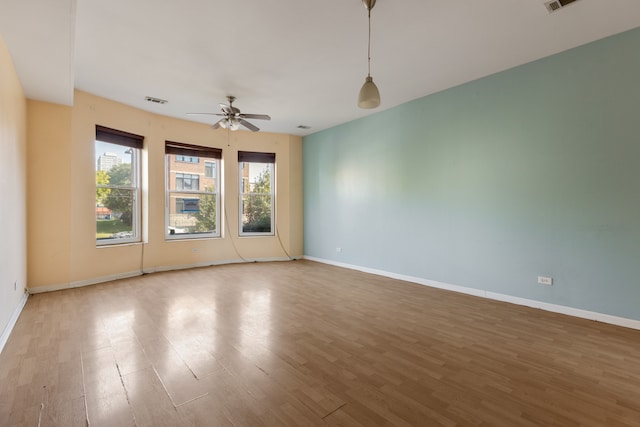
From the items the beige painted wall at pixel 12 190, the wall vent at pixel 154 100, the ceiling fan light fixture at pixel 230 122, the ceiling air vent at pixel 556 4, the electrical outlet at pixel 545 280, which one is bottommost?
the electrical outlet at pixel 545 280

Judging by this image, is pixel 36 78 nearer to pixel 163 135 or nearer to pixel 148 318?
pixel 163 135

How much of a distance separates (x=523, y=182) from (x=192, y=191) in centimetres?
598

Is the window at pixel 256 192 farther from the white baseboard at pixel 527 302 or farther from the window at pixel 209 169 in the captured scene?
the white baseboard at pixel 527 302

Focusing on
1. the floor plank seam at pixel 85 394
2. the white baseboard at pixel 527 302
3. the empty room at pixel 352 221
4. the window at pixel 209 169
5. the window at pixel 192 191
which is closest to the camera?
the floor plank seam at pixel 85 394

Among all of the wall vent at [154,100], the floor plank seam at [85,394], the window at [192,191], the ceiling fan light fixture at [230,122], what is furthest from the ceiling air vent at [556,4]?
the window at [192,191]

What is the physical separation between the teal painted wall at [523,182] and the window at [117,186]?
14.7 feet

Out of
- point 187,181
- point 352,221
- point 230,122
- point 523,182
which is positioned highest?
point 230,122

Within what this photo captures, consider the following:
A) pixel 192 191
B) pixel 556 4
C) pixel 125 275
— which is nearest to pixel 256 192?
pixel 192 191

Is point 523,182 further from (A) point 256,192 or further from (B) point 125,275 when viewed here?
(B) point 125,275

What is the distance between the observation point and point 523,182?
12.6 feet

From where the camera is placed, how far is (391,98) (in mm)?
4914

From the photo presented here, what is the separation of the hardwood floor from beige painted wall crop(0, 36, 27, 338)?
0.38 m

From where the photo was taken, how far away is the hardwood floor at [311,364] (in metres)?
1.79

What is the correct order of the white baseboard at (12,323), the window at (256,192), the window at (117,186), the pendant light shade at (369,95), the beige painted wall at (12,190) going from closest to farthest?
1. the pendant light shade at (369,95)
2. the white baseboard at (12,323)
3. the beige painted wall at (12,190)
4. the window at (117,186)
5. the window at (256,192)
